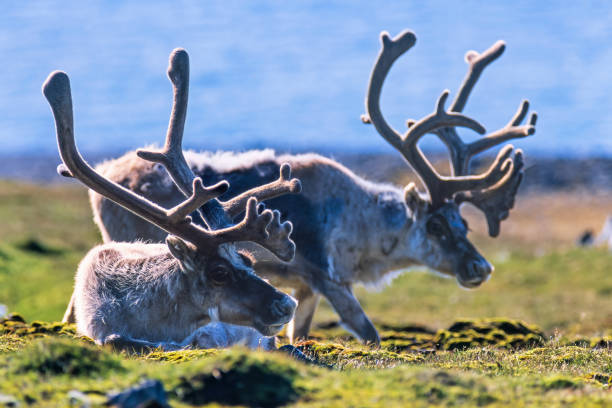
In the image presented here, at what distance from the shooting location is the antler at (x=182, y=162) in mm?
9766

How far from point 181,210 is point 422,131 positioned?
584 cm

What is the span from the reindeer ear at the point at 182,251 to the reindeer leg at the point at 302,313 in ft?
15.0

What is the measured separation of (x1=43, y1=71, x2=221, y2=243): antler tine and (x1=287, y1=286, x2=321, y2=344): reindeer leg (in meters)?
4.65

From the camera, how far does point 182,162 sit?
33.4ft

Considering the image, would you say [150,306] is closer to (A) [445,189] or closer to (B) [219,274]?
(B) [219,274]

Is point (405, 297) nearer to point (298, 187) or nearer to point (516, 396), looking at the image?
point (298, 187)

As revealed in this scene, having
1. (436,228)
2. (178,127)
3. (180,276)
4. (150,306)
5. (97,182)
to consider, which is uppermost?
(178,127)

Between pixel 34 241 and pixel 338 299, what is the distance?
21.9 meters

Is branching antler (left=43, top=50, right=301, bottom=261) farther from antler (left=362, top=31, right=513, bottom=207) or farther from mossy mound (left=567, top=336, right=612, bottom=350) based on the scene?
mossy mound (left=567, top=336, right=612, bottom=350)

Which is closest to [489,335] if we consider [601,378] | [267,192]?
[601,378]

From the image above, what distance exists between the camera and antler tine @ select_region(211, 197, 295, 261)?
29.0ft

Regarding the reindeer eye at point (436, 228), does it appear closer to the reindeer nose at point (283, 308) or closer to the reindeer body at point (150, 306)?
the reindeer body at point (150, 306)

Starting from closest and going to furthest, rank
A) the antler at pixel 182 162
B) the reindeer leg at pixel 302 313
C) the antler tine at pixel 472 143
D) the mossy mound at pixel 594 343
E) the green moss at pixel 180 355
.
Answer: the green moss at pixel 180 355, the antler at pixel 182 162, the mossy mound at pixel 594 343, the reindeer leg at pixel 302 313, the antler tine at pixel 472 143

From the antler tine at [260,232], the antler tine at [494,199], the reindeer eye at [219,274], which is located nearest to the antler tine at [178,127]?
the antler tine at [260,232]
